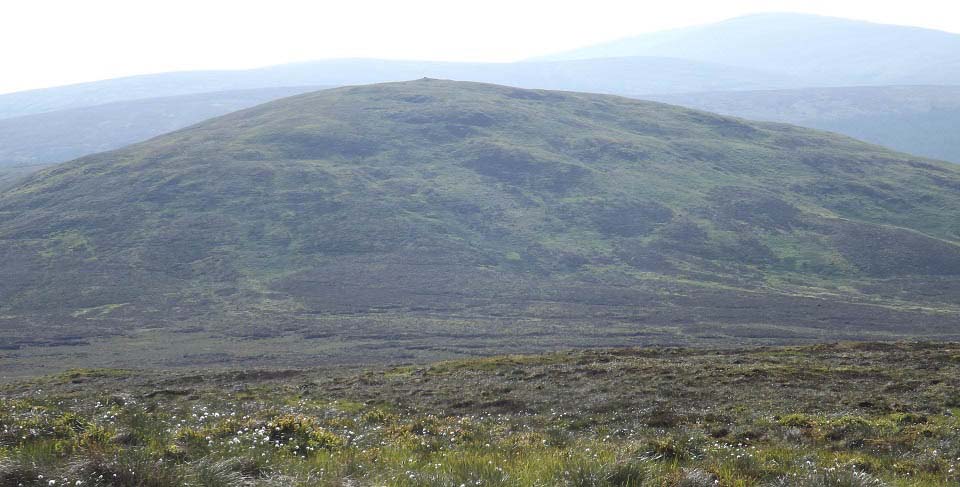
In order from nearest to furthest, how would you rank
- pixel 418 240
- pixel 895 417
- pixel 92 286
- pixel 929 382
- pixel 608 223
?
pixel 895 417 < pixel 929 382 < pixel 92 286 < pixel 418 240 < pixel 608 223

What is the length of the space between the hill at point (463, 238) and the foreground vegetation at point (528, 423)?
74.8 feet

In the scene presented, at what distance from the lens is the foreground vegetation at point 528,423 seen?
8.44 meters

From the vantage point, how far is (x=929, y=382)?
26.0 m

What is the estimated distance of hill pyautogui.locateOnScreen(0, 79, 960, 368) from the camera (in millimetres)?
68750

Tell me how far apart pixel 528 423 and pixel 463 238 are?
9227 centimetres

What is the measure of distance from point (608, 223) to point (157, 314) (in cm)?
7065

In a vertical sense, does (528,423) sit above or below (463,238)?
above

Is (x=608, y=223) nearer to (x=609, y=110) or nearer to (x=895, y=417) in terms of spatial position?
(x=609, y=110)

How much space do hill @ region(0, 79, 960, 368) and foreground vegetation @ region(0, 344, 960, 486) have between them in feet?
74.8

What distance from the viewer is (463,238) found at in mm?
111562

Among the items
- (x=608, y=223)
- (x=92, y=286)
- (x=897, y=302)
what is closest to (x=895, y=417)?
(x=897, y=302)

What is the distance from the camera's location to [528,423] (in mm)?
19547

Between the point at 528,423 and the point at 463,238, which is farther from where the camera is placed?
the point at 463,238

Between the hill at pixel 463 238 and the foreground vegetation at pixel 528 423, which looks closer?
the foreground vegetation at pixel 528 423
